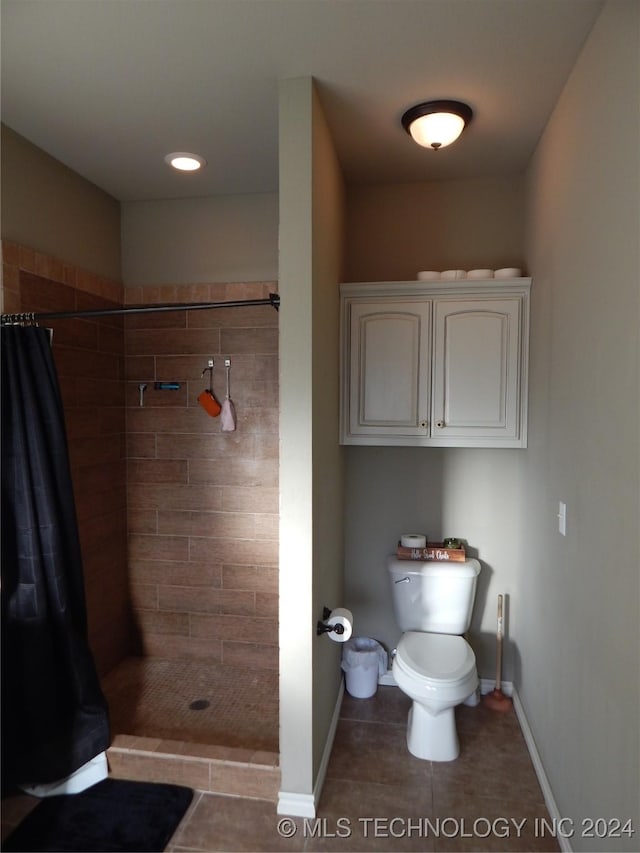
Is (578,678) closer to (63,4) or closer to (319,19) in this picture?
(319,19)

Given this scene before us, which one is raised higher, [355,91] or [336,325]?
[355,91]

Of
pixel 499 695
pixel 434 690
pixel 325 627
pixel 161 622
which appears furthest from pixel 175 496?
pixel 499 695

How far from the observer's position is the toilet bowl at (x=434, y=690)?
2029 millimetres

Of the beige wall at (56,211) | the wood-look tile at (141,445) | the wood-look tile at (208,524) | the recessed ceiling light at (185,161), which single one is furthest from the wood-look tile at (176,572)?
the recessed ceiling light at (185,161)

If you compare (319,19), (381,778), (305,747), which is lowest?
(381,778)

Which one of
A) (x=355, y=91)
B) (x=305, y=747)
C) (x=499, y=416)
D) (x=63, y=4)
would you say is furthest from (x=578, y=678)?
(x=63, y=4)

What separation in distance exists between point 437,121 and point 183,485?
82.8 inches

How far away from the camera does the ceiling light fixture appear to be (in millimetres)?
1865

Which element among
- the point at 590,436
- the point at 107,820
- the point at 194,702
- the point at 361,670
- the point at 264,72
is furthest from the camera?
the point at 361,670

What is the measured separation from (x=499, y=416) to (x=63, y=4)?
2.13 metres

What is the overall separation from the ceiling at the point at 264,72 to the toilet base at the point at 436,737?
2.43 metres

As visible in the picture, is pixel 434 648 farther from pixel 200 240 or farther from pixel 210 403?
pixel 200 240

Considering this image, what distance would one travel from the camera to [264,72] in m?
1.68

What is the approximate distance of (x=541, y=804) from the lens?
73.3 inches
